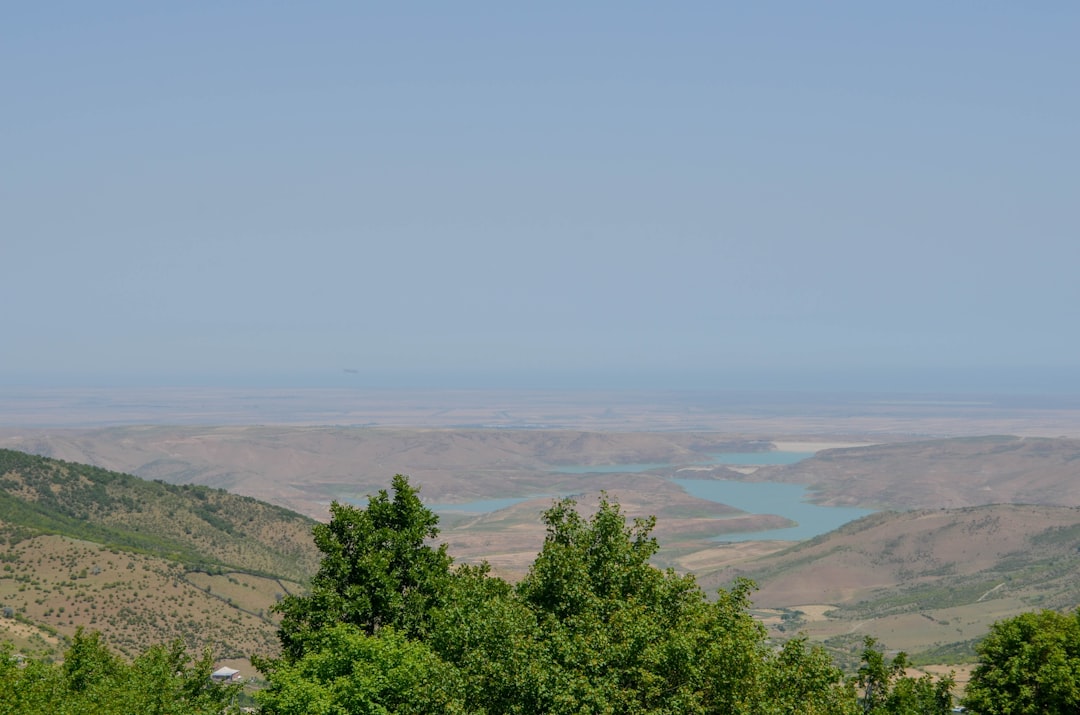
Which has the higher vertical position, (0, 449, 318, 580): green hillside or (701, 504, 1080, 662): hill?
(0, 449, 318, 580): green hillside

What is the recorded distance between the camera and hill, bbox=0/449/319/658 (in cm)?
8556

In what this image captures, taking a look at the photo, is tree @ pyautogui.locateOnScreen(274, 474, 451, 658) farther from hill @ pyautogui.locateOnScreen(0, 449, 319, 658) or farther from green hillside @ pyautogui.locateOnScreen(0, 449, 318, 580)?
green hillside @ pyautogui.locateOnScreen(0, 449, 318, 580)

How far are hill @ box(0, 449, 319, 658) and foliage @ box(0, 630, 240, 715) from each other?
30097 millimetres

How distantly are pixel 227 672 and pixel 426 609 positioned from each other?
44.0 meters

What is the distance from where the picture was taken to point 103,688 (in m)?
41.7

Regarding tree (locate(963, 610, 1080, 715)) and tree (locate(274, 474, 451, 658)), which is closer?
tree (locate(963, 610, 1080, 715))

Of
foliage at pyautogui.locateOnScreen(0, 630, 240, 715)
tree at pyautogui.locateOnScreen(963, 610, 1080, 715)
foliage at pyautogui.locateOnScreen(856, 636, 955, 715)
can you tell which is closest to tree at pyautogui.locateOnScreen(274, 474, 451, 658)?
foliage at pyautogui.locateOnScreen(0, 630, 240, 715)

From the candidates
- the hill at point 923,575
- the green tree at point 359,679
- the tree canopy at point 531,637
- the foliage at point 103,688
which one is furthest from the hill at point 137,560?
the hill at point 923,575

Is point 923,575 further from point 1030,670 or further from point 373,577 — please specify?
point 373,577

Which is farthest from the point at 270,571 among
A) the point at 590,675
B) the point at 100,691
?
the point at 590,675

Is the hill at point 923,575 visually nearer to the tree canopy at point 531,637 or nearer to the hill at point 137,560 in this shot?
the hill at point 137,560

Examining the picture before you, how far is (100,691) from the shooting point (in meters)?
40.8

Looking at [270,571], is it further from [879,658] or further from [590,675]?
[590,675]

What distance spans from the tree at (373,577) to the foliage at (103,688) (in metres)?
5.61
